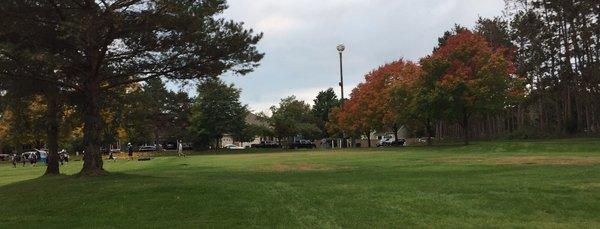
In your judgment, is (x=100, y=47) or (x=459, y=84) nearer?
(x=100, y=47)

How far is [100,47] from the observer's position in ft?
63.9

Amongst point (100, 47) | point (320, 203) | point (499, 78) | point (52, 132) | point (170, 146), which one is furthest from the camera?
point (170, 146)

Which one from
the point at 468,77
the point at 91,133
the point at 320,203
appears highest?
the point at 468,77

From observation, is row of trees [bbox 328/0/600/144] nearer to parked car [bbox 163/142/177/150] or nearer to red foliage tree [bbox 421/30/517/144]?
red foliage tree [bbox 421/30/517/144]

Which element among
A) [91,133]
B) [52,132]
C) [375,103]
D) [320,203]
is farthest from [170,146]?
[320,203]

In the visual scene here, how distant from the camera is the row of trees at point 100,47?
17.3 m

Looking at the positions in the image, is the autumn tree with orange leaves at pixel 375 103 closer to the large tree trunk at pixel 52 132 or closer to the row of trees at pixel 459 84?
the row of trees at pixel 459 84

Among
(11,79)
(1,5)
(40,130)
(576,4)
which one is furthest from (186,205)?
(576,4)

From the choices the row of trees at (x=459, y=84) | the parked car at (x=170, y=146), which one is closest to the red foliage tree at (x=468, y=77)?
the row of trees at (x=459, y=84)

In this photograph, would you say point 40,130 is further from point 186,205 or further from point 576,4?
point 576,4

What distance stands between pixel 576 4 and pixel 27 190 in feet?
147

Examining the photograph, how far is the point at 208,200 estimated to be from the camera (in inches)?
509

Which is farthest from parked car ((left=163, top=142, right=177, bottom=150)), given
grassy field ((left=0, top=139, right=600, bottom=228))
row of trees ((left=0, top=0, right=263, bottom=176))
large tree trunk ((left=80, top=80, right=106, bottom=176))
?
grassy field ((left=0, top=139, right=600, bottom=228))

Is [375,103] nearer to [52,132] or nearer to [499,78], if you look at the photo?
[499,78]
